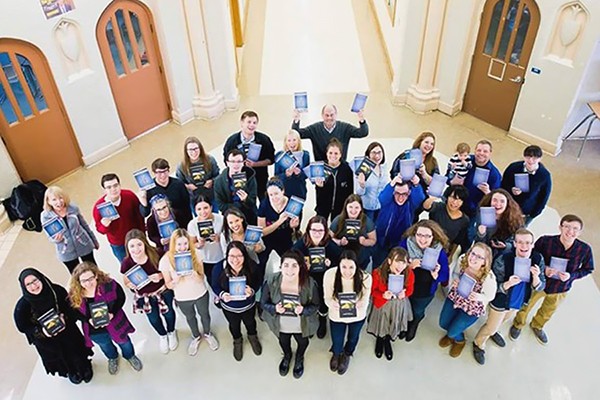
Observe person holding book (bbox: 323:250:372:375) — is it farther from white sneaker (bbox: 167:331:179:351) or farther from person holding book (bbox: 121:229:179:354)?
white sneaker (bbox: 167:331:179:351)

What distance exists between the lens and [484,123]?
768 centimetres

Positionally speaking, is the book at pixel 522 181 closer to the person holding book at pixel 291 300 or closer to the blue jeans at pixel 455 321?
the blue jeans at pixel 455 321

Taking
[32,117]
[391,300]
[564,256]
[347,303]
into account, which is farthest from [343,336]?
[32,117]

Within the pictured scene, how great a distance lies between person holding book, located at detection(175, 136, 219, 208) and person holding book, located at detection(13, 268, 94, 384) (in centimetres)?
154

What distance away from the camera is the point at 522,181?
4.73 metres

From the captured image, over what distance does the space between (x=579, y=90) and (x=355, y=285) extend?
181 inches

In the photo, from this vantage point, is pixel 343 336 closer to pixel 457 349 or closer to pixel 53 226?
pixel 457 349

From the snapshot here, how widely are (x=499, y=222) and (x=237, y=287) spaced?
225cm

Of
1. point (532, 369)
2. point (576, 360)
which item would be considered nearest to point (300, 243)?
point (532, 369)

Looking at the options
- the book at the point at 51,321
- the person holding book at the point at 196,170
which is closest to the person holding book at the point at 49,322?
the book at the point at 51,321

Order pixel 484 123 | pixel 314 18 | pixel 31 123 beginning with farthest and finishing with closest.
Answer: pixel 314 18
pixel 484 123
pixel 31 123

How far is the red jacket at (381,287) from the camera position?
13.0ft

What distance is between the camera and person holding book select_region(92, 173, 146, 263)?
14.5ft

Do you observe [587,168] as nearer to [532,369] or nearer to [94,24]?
[532,369]
